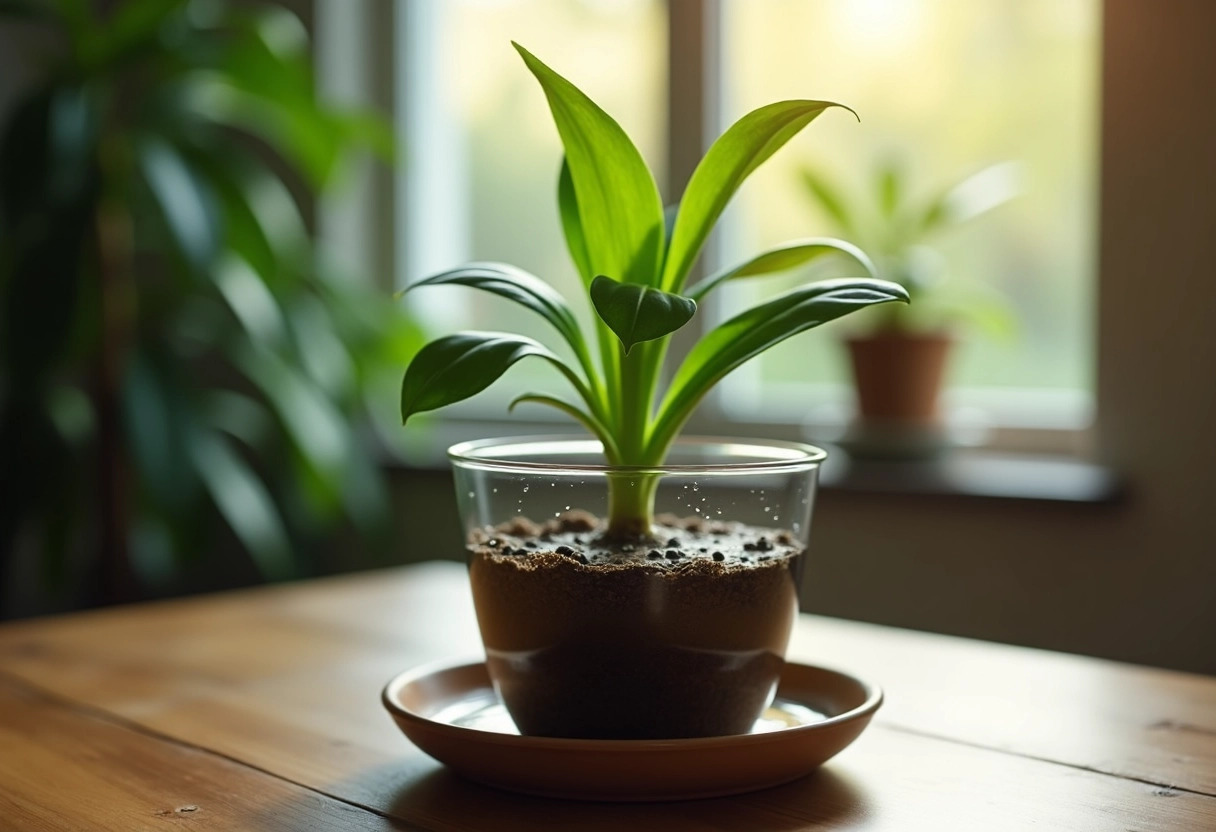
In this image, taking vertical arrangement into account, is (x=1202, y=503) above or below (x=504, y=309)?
below

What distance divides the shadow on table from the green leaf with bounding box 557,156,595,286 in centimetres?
30

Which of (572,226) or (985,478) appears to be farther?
(985,478)

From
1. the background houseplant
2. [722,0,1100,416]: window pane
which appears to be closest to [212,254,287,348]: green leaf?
the background houseplant

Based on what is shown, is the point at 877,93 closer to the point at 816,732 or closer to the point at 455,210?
the point at 455,210

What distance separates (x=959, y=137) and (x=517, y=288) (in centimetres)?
156

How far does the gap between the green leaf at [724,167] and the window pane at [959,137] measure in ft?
4.18

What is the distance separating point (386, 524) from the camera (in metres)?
2.56

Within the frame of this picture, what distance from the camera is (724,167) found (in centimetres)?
72

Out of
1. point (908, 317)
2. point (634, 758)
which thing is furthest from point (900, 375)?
→ point (634, 758)

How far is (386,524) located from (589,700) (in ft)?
6.28

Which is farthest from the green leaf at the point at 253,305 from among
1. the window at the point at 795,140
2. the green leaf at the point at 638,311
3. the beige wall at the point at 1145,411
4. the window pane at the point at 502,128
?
the green leaf at the point at 638,311

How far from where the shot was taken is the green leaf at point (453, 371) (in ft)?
2.09

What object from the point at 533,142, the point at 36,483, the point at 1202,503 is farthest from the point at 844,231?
the point at 36,483

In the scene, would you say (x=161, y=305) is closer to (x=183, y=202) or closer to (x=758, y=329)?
(x=183, y=202)
